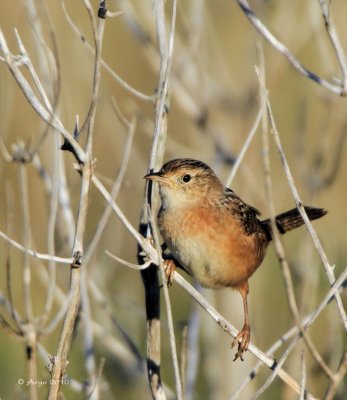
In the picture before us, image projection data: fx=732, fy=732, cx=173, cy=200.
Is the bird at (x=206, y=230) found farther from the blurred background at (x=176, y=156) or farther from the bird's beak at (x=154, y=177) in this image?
the blurred background at (x=176, y=156)

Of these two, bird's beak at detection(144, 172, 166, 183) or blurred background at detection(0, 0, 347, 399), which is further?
blurred background at detection(0, 0, 347, 399)

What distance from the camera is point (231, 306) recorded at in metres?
5.49

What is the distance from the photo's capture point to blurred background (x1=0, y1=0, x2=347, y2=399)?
4.46 m

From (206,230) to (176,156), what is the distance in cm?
198

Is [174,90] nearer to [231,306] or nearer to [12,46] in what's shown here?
[231,306]

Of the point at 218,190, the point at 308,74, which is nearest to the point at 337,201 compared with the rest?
the point at 218,190

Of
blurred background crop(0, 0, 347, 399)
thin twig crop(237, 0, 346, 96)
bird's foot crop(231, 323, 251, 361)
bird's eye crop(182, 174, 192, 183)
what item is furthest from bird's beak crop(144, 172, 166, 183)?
bird's foot crop(231, 323, 251, 361)

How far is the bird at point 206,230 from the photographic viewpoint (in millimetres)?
4160

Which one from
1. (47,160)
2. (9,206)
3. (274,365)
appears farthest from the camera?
(47,160)

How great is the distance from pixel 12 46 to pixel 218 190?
373cm

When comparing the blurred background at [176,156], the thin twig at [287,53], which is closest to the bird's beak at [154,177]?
the blurred background at [176,156]

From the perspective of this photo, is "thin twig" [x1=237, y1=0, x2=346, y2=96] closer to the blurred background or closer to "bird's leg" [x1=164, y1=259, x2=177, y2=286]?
the blurred background

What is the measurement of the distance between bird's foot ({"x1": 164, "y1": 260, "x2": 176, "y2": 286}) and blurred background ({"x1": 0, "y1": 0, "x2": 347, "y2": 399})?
0.38 meters

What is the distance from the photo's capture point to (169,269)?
13.5 feet
